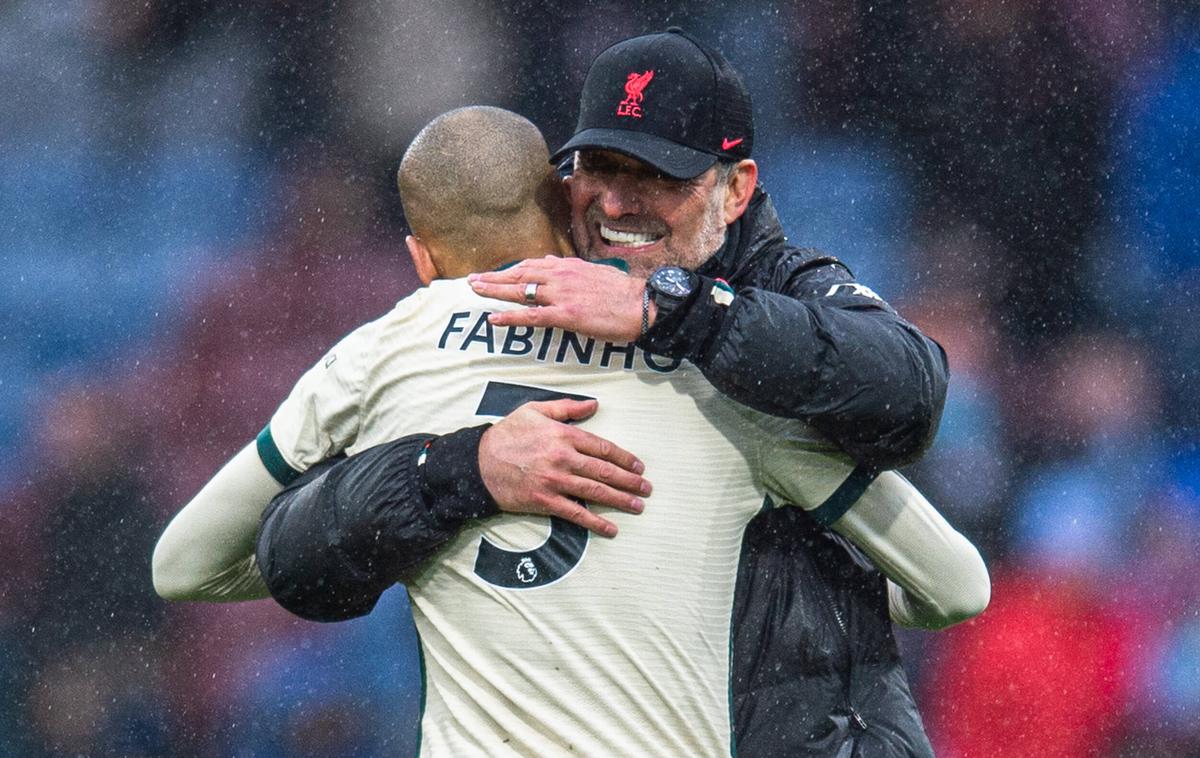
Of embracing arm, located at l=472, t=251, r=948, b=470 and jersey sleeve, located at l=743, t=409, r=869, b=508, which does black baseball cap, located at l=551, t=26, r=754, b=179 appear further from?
jersey sleeve, located at l=743, t=409, r=869, b=508

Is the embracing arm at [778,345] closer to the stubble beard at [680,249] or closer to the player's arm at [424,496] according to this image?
the player's arm at [424,496]

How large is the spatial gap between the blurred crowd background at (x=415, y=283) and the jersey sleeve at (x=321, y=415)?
2.74 meters

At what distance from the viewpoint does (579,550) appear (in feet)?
7.38

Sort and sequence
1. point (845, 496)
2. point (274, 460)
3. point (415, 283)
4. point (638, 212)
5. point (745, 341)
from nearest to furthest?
point (745, 341)
point (845, 496)
point (274, 460)
point (638, 212)
point (415, 283)

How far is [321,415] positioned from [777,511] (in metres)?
0.69

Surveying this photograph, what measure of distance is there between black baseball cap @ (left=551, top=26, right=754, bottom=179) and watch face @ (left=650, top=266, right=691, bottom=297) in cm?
33

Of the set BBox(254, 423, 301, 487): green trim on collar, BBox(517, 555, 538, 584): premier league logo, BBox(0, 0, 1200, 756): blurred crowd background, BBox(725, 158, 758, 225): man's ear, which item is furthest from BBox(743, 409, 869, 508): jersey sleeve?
BBox(0, 0, 1200, 756): blurred crowd background

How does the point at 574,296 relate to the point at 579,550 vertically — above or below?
above

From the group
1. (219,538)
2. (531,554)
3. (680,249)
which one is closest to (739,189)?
(680,249)

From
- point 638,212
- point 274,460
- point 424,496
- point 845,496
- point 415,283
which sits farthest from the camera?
point 415,283

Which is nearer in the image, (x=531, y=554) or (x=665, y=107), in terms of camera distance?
(x=531, y=554)

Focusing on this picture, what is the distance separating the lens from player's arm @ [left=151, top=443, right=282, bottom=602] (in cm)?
257

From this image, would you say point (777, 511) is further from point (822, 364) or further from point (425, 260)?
point (425, 260)

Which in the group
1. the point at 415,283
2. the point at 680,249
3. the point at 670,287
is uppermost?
the point at 670,287
